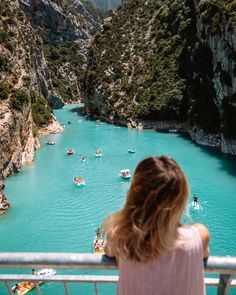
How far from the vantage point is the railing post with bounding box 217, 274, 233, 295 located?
148 inches

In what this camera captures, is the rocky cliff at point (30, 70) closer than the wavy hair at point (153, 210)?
No

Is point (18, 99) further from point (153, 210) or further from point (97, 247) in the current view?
point (153, 210)

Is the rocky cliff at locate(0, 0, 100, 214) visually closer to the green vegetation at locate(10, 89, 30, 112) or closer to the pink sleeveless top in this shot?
the green vegetation at locate(10, 89, 30, 112)

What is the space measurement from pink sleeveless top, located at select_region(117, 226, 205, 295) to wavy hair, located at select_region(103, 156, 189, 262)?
86 mm

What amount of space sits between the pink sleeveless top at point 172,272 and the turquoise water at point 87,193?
1849cm

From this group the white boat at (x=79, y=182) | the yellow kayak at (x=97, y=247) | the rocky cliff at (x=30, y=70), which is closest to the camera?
the yellow kayak at (x=97, y=247)

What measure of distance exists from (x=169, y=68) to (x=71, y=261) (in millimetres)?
83647

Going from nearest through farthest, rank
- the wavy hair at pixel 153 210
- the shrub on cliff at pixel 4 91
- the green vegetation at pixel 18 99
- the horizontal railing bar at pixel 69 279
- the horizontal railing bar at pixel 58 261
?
the wavy hair at pixel 153 210 → the horizontal railing bar at pixel 58 261 → the horizontal railing bar at pixel 69 279 → the shrub on cliff at pixel 4 91 → the green vegetation at pixel 18 99

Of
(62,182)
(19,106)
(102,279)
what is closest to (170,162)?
(102,279)

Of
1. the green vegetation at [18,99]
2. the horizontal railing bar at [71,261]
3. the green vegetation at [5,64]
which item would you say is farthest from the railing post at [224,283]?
the green vegetation at [5,64]

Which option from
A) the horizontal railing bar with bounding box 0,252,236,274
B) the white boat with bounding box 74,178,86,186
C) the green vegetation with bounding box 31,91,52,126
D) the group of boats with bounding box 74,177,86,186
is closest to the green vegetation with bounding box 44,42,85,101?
the green vegetation with bounding box 31,91,52,126

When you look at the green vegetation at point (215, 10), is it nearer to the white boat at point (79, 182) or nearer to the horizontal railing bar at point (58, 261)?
the white boat at point (79, 182)

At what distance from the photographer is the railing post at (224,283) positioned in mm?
3752

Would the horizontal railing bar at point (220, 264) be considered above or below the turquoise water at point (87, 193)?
above
